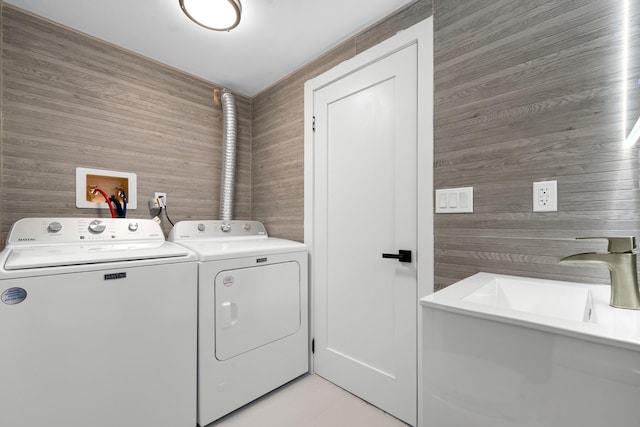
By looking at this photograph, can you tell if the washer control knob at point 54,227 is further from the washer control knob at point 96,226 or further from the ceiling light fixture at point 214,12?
the ceiling light fixture at point 214,12

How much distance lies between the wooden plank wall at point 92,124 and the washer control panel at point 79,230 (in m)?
0.21

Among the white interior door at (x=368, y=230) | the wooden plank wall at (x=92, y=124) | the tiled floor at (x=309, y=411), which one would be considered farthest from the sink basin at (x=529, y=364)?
the wooden plank wall at (x=92, y=124)

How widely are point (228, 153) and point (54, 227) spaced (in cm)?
120

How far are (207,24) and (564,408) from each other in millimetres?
2181

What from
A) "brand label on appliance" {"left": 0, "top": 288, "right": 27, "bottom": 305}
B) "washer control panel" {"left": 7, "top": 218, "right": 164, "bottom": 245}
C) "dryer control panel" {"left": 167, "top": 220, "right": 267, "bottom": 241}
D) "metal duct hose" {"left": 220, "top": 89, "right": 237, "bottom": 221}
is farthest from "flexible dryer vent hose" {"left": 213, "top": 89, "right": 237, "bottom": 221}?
"brand label on appliance" {"left": 0, "top": 288, "right": 27, "bottom": 305}

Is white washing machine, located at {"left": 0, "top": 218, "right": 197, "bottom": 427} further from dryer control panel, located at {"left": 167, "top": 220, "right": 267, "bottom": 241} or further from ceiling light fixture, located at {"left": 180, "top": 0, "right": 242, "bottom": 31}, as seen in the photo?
ceiling light fixture, located at {"left": 180, "top": 0, "right": 242, "bottom": 31}

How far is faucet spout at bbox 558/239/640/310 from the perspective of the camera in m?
0.73

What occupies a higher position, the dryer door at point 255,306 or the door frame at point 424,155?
the door frame at point 424,155

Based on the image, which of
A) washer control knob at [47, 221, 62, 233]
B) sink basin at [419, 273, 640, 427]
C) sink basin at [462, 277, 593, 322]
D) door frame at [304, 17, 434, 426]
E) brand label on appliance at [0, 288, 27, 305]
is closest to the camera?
sink basin at [419, 273, 640, 427]

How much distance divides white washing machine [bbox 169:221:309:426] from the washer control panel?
201 mm

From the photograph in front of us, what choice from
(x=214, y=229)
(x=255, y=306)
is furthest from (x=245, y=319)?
(x=214, y=229)

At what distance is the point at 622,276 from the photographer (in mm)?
749

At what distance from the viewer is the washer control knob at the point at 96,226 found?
160 centimetres

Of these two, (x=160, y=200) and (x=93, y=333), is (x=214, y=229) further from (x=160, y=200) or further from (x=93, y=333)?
(x=93, y=333)
